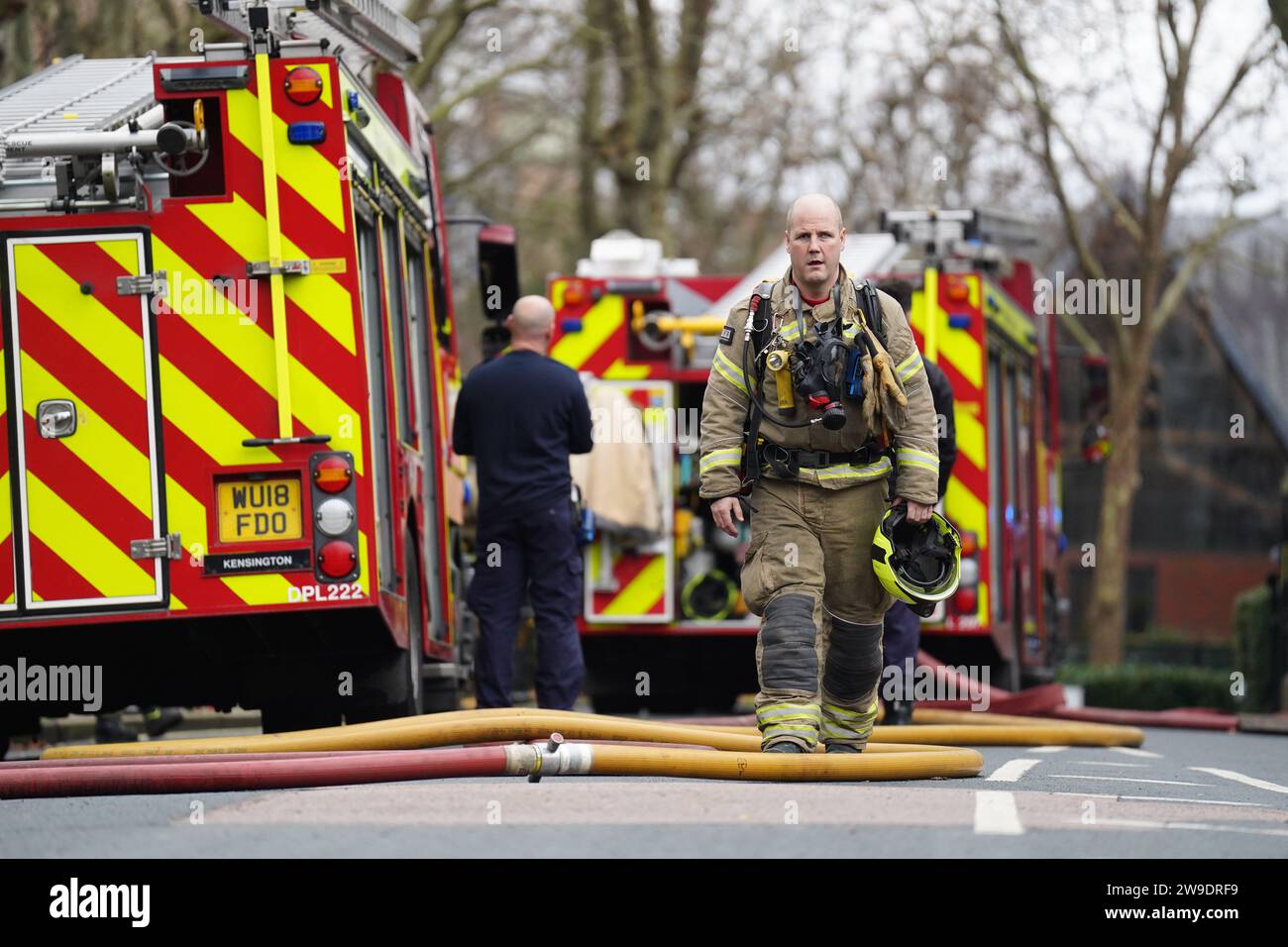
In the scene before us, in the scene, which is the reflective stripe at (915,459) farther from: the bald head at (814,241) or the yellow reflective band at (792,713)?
the yellow reflective band at (792,713)

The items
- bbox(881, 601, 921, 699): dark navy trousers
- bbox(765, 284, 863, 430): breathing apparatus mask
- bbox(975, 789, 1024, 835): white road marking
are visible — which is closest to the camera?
bbox(975, 789, 1024, 835): white road marking

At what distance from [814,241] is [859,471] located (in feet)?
2.52

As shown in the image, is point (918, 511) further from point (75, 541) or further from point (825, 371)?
point (75, 541)

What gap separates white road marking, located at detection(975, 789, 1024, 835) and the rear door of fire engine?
3306mm

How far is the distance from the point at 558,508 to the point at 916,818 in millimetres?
4762

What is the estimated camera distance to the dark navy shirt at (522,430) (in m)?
10.1

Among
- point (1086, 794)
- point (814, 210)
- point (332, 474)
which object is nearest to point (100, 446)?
point (332, 474)

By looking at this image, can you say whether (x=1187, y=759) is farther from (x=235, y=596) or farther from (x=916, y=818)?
(x=916, y=818)

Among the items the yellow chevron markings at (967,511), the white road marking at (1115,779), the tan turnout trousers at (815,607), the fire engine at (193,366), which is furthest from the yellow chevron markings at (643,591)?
the tan turnout trousers at (815,607)

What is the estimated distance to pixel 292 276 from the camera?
8.40 metres

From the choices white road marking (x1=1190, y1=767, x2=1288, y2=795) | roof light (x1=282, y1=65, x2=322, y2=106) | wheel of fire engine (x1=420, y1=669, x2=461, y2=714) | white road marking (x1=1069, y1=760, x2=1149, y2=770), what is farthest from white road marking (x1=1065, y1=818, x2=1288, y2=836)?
wheel of fire engine (x1=420, y1=669, x2=461, y2=714)

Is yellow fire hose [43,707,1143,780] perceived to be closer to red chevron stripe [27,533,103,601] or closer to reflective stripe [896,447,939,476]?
red chevron stripe [27,533,103,601]

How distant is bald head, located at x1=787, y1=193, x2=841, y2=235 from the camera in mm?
7625

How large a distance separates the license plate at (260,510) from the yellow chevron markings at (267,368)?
22cm
